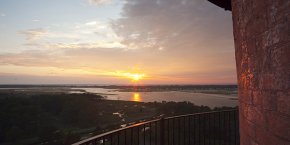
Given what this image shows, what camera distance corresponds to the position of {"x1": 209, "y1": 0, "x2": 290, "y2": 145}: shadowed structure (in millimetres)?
1736

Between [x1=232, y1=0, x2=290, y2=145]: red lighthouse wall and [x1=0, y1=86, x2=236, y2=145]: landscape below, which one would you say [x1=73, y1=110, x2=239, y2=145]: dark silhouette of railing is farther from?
[x1=0, y1=86, x2=236, y2=145]: landscape below

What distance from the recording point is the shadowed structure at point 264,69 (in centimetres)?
174

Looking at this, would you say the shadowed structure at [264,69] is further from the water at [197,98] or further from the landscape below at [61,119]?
the water at [197,98]

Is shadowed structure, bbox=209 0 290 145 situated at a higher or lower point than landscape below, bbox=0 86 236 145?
higher

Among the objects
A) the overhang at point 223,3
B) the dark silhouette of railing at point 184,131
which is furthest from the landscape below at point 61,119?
the overhang at point 223,3

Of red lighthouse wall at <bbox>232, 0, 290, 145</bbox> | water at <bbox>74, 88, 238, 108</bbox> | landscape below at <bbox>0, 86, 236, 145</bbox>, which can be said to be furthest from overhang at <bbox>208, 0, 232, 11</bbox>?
water at <bbox>74, 88, 238, 108</bbox>

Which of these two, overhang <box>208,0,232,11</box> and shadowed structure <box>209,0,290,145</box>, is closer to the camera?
shadowed structure <box>209,0,290,145</box>

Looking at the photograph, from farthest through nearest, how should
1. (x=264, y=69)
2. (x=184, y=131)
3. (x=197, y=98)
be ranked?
1. (x=197, y=98)
2. (x=184, y=131)
3. (x=264, y=69)

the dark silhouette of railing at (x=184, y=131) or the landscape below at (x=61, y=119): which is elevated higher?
the dark silhouette of railing at (x=184, y=131)

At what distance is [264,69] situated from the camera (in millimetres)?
2094

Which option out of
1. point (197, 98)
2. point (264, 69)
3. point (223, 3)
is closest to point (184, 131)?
point (223, 3)

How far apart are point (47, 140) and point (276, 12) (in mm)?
29113

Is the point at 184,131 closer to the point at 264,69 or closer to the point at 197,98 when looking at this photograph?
the point at 264,69

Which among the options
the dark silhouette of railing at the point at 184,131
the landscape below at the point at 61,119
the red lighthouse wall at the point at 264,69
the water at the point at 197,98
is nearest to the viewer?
the red lighthouse wall at the point at 264,69
